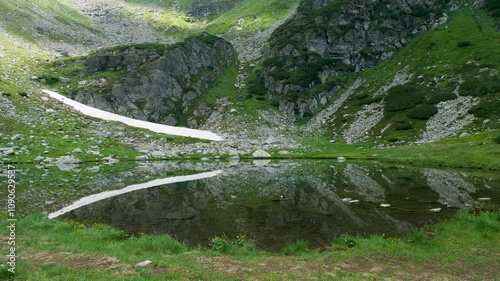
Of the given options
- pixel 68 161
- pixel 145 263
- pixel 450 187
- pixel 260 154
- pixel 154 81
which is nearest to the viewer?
pixel 145 263

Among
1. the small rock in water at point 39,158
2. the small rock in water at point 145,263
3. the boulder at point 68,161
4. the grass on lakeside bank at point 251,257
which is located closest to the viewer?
the grass on lakeside bank at point 251,257

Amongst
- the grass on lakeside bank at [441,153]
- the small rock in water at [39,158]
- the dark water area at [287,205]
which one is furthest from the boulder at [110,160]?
the grass on lakeside bank at [441,153]

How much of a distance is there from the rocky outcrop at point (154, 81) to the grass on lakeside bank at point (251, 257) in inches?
3589

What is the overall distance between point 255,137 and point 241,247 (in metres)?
76.7

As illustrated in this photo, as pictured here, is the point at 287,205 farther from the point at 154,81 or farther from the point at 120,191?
the point at 154,81

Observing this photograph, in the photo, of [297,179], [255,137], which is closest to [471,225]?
[297,179]

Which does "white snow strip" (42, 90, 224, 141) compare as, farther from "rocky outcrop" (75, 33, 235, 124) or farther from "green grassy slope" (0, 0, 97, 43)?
"green grassy slope" (0, 0, 97, 43)

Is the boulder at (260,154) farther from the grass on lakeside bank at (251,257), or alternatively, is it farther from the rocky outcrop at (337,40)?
the grass on lakeside bank at (251,257)

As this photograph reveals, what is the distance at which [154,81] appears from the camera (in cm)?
11456

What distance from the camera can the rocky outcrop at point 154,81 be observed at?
348 ft

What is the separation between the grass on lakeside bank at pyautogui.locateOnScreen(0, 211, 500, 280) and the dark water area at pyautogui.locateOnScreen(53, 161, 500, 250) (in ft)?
6.73

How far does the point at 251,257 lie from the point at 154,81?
10723 cm

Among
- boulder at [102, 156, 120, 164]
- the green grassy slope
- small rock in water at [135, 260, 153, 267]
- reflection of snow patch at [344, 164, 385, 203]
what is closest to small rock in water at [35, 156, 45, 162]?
boulder at [102, 156, 120, 164]

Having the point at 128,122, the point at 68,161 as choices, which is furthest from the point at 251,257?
the point at 128,122
